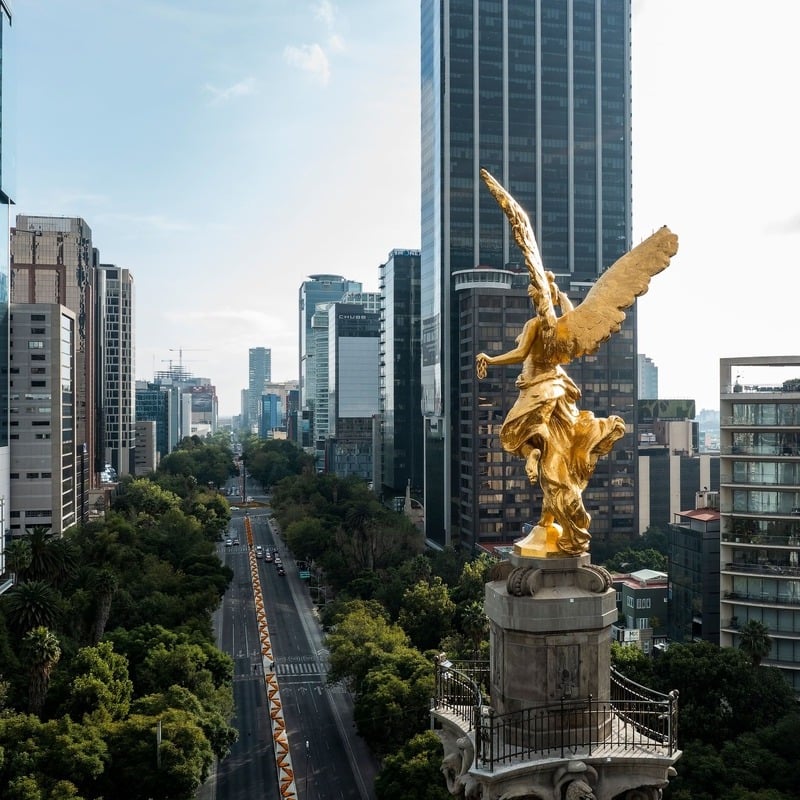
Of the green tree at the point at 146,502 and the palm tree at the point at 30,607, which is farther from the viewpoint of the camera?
the green tree at the point at 146,502

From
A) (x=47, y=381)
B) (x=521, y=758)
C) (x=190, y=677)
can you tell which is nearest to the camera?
(x=521, y=758)

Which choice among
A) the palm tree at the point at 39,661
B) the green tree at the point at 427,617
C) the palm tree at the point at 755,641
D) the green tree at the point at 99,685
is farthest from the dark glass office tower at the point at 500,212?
the palm tree at the point at 39,661

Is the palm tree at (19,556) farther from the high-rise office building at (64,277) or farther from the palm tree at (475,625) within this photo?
the high-rise office building at (64,277)

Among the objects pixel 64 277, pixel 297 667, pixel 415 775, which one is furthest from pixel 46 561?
pixel 64 277

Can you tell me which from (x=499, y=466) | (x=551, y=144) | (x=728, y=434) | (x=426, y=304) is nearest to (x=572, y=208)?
(x=551, y=144)

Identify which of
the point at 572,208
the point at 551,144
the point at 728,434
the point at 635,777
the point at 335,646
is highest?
the point at 551,144

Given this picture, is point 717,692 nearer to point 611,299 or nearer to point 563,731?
point 563,731

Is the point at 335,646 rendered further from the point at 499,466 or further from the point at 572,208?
the point at 572,208
